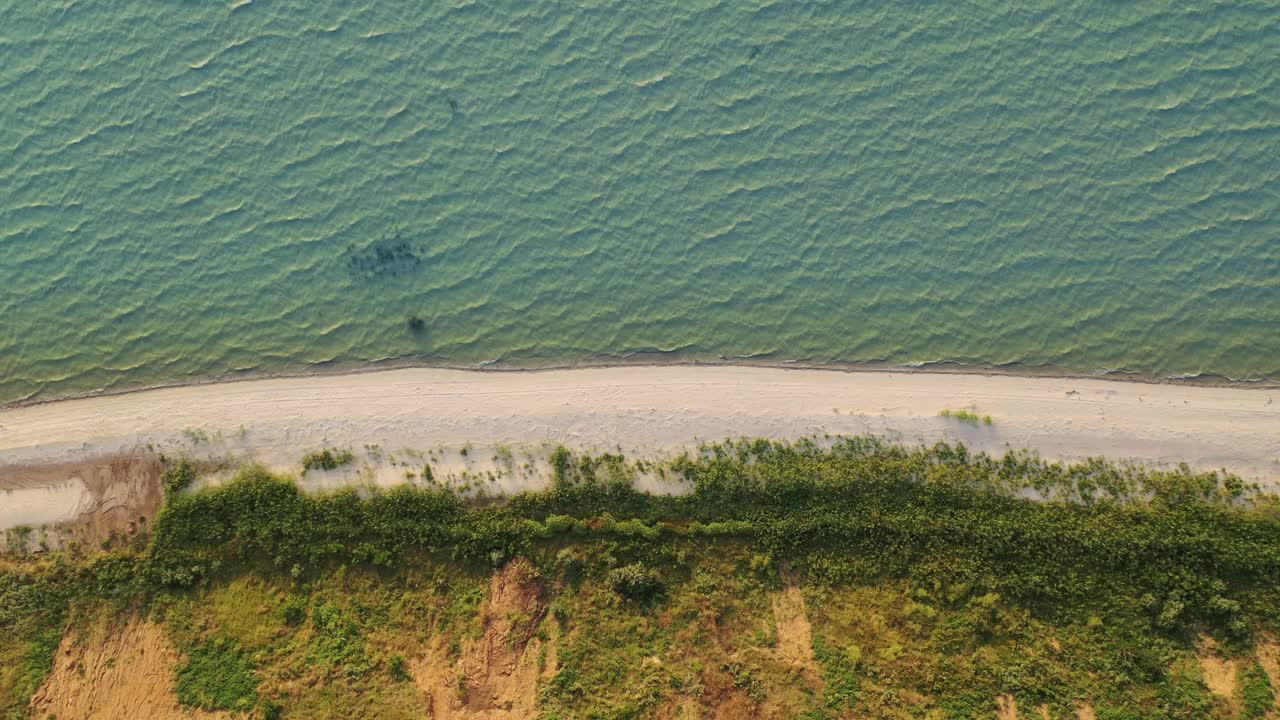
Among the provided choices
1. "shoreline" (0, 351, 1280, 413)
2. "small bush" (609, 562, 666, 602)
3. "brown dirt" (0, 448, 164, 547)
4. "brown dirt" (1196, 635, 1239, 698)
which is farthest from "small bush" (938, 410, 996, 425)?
"brown dirt" (0, 448, 164, 547)

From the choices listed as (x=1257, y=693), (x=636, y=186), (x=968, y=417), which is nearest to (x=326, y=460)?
(x=636, y=186)

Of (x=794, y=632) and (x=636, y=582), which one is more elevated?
(x=636, y=582)

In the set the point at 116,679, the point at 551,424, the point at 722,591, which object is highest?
the point at 551,424

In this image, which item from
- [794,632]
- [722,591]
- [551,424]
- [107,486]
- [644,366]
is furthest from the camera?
[644,366]

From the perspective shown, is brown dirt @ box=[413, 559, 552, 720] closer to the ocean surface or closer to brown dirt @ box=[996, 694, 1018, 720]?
the ocean surface

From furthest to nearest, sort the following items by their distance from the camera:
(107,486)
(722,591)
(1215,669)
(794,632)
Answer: (107,486) → (722,591) → (794,632) → (1215,669)

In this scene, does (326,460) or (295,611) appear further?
(326,460)

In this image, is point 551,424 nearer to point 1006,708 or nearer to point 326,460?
point 326,460
